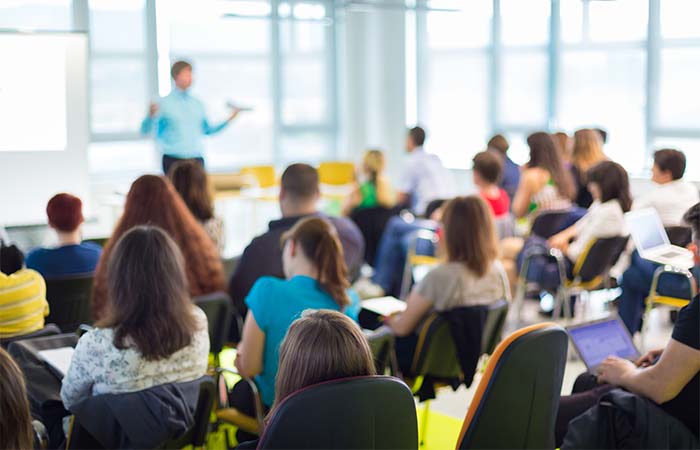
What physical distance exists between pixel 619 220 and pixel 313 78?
663 centimetres

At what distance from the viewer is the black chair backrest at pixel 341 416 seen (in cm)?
205

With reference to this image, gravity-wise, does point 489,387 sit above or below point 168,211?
below

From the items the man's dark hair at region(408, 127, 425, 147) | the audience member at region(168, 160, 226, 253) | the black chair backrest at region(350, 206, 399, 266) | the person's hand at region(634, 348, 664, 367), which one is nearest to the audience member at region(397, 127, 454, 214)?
the man's dark hair at region(408, 127, 425, 147)

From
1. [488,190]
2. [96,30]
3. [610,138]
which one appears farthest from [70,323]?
[610,138]

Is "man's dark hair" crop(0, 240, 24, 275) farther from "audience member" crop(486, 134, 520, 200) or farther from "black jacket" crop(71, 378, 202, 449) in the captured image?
"audience member" crop(486, 134, 520, 200)

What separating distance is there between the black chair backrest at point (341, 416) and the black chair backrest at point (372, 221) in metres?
5.24

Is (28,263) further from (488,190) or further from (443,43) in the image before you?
(443,43)

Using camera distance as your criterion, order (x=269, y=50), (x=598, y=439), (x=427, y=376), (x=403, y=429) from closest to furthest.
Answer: (x=403, y=429), (x=598, y=439), (x=427, y=376), (x=269, y=50)

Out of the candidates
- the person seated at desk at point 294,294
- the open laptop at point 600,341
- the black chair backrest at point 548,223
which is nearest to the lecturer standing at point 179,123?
the black chair backrest at point 548,223

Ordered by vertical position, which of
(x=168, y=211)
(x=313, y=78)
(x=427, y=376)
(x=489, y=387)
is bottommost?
(x=427, y=376)

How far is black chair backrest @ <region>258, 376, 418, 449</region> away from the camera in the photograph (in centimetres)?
Answer: 205

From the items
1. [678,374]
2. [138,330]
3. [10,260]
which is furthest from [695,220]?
[10,260]

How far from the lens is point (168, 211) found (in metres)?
4.56

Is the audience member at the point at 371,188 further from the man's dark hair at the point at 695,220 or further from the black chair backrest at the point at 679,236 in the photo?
the man's dark hair at the point at 695,220
